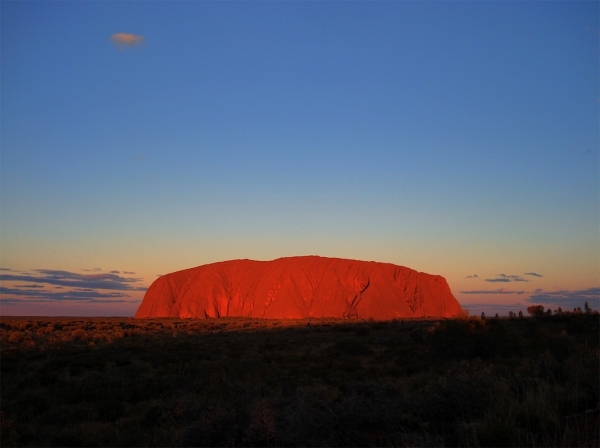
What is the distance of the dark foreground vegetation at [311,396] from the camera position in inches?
238

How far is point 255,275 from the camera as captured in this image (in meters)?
66.2

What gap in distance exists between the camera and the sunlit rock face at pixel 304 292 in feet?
187

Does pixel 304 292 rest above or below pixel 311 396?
above

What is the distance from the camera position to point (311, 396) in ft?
25.9

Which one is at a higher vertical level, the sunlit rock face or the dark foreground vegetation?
the sunlit rock face

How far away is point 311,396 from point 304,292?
170 ft

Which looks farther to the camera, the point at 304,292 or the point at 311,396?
the point at 304,292

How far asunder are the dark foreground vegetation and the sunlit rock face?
37.0m

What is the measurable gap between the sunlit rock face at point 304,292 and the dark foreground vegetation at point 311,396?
37000 mm

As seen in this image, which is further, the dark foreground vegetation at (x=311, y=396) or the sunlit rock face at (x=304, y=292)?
the sunlit rock face at (x=304, y=292)

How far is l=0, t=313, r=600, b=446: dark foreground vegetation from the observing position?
238 inches

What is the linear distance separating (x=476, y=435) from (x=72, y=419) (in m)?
7.98

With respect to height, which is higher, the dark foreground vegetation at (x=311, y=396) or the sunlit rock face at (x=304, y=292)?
the sunlit rock face at (x=304, y=292)

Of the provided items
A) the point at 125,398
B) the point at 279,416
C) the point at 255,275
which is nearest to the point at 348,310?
the point at 255,275
